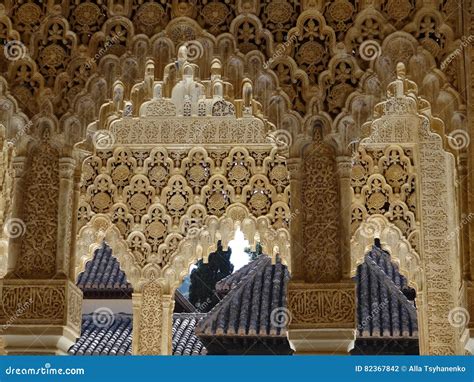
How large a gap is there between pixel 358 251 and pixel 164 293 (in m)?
2.41

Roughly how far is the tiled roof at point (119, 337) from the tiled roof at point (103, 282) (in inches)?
19.4

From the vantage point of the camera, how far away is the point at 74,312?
7387mm

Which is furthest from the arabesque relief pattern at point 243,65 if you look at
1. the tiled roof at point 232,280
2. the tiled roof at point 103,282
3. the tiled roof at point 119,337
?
the tiled roof at point 103,282

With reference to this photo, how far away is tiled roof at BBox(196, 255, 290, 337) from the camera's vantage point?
1559 cm

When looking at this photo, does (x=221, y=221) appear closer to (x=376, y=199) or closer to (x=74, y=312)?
(x=376, y=199)

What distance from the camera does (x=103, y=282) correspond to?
1877cm

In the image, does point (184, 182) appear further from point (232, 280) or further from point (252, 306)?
point (232, 280)

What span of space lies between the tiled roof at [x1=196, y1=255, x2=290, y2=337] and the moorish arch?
3.70 meters

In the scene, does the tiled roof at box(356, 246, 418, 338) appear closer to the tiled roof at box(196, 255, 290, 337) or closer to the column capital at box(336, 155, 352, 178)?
the tiled roof at box(196, 255, 290, 337)

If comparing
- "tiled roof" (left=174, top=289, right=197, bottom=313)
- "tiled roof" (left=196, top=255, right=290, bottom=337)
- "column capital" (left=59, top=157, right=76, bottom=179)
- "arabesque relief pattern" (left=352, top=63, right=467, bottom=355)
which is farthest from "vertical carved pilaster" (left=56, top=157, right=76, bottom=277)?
"tiled roof" (left=174, top=289, right=197, bottom=313)

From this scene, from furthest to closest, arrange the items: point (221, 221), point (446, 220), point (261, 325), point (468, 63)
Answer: point (261, 325), point (221, 221), point (446, 220), point (468, 63)

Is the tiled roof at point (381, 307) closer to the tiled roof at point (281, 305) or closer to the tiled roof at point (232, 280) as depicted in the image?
the tiled roof at point (281, 305)

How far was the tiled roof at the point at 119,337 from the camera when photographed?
16.8 metres

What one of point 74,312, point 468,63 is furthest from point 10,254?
point 468,63
